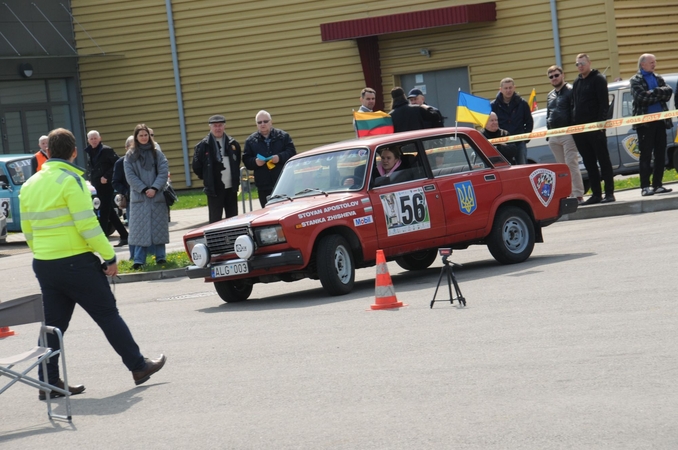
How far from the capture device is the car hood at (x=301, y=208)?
1145 centimetres

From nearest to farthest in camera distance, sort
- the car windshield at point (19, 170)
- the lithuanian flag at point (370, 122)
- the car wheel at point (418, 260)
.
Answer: the car wheel at point (418, 260) → the lithuanian flag at point (370, 122) → the car windshield at point (19, 170)

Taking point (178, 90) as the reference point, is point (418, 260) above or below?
below

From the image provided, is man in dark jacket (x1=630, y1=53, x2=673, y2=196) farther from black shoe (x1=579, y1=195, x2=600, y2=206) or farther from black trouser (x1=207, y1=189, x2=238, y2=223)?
black trouser (x1=207, y1=189, x2=238, y2=223)

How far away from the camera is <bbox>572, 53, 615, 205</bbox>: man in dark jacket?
1644 cm

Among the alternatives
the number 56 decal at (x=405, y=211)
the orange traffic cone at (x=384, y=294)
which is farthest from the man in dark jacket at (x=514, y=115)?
the orange traffic cone at (x=384, y=294)

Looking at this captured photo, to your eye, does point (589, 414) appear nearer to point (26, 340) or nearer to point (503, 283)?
point (503, 283)

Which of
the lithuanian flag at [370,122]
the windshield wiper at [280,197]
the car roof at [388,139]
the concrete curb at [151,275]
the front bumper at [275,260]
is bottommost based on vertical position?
the concrete curb at [151,275]

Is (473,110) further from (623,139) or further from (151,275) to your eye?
(151,275)

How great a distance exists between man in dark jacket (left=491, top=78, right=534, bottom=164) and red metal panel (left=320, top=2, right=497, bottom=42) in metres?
8.29

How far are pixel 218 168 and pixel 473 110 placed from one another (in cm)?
405

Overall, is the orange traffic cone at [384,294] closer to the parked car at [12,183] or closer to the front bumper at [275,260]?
the front bumper at [275,260]

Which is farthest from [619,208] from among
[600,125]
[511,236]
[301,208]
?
[301,208]

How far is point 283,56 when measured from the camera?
2880 centimetres

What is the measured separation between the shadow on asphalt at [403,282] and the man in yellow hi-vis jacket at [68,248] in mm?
3301
